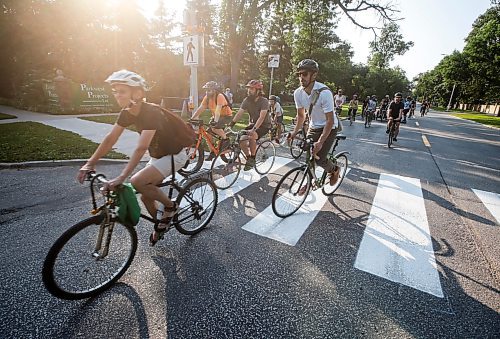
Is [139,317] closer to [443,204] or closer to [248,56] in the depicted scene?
[443,204]

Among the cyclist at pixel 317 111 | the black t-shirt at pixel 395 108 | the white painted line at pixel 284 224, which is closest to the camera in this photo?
the white painted line at pixel 284 224

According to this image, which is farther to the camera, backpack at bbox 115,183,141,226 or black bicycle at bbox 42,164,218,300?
backpack at bbox 115,183,141,226

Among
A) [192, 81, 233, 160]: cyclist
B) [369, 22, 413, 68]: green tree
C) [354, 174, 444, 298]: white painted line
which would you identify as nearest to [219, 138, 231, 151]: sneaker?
[192, 81, 233, 160]: cyclist

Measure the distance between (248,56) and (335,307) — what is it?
50.2m

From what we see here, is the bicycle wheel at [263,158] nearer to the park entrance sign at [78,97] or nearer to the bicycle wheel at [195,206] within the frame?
the bicycle wheel at [195,206]

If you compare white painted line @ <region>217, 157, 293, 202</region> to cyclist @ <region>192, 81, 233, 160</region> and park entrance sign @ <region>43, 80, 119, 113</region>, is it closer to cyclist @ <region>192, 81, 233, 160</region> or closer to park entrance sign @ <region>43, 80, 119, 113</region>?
cyclist @ <region>192, 81, 233, 160</region>

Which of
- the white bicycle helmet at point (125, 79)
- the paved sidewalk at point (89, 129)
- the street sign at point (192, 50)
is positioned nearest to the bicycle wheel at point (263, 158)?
the paved sidewalk at point (89, 129)

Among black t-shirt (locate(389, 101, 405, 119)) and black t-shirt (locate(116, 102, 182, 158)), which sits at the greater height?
black t-shirt (locate(389, 101, 405, 119))

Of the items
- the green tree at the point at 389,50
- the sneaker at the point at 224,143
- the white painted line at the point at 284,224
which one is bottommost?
the white painted line at the point at 284,224

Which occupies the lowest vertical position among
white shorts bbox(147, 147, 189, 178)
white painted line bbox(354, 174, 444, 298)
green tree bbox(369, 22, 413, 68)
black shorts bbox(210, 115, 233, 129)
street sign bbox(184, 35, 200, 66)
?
white painted line bbox(354, 174, 444, 298)

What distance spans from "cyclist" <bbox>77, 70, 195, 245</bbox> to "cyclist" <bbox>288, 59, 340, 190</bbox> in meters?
2.10

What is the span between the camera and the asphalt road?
2311 mm

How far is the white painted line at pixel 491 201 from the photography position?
16.4 ft

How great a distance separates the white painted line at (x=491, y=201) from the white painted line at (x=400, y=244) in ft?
3.91
